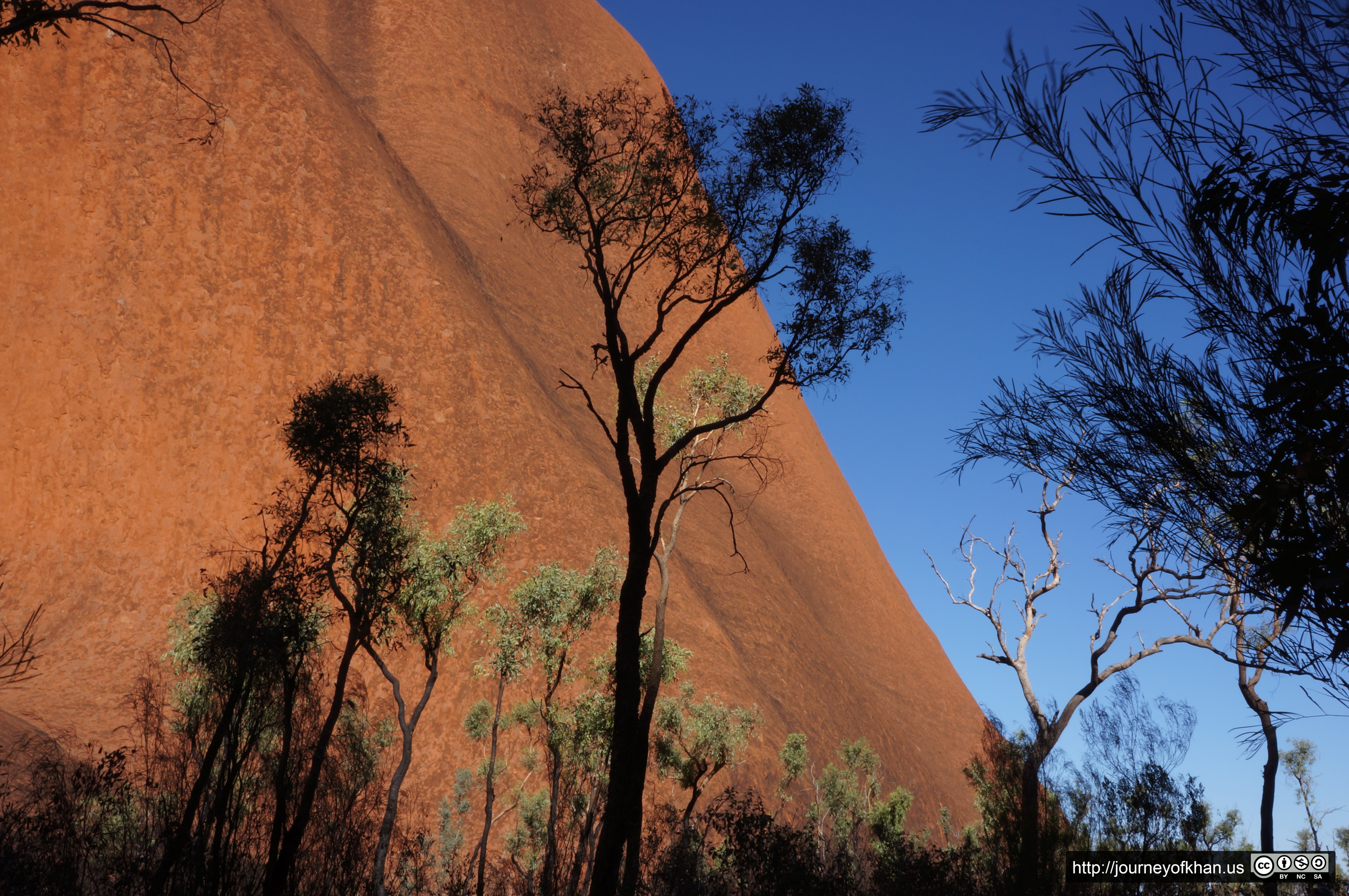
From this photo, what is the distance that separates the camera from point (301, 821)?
36.6ft

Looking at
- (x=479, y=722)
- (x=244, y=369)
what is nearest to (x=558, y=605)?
(x=479, y=722)

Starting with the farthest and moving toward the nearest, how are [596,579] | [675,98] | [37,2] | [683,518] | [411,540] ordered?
[683,518]
[596,579]
[411,540]
[675,98]
[37,2]

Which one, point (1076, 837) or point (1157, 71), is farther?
point (1076, 837)

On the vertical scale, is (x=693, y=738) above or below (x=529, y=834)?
above

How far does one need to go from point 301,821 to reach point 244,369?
27451 mm

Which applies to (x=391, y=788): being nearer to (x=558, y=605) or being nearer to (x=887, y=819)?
(x=558, y=605)

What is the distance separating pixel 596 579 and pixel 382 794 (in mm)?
9298

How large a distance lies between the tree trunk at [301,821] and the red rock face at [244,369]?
580 inches

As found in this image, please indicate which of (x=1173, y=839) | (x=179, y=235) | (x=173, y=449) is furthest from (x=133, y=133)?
(x=1173, y=839)

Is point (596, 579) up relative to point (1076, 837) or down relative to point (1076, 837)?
up

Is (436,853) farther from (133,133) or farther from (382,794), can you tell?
(133,133)

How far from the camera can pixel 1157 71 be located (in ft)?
22.7

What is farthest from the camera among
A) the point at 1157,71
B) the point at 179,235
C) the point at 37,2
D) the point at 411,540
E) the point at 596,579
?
the point at 179,235

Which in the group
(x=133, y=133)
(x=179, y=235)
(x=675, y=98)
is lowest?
(x=675, y=98)
